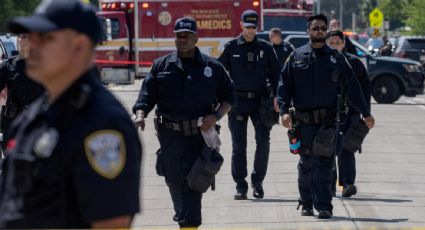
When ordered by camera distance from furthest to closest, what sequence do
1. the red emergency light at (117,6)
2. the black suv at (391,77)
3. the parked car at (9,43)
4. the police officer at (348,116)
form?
the red emergency light at (117,6) < the black suv at (391,77) < the parked car at (9,43) < the police officer at (348,116)

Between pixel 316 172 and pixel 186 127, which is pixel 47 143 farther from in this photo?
pixel 316 172

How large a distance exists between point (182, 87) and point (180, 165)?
22.9 inches

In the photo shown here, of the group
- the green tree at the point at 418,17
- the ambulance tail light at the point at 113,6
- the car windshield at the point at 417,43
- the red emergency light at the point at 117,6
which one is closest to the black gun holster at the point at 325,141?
the red emergency light at the point at 117,6

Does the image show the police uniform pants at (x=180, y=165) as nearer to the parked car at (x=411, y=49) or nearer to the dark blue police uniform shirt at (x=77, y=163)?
the dark blue police uniform shirt at (x=77, y=163)

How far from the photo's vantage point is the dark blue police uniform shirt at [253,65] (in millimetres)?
11766

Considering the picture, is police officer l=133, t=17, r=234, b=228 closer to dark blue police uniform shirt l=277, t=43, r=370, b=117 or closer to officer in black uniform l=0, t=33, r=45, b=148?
officer in black uniform l=0, t=33, r=45, b=148

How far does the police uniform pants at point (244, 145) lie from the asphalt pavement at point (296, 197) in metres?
0.22

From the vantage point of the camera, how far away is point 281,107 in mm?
10156

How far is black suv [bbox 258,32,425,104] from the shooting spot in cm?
2683

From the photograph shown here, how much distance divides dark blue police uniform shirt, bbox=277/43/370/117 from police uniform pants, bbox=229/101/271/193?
155 cm

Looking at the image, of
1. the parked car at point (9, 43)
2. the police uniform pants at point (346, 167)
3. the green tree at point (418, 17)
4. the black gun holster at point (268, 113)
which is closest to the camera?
the black gun holster at point (268, 113)

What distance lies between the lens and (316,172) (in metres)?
10.1

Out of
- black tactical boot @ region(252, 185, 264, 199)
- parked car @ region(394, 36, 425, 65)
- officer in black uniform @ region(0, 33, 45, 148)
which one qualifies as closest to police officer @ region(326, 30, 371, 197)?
black tactical boot @ region(252, 185, 264, 199)

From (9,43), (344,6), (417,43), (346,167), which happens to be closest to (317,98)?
(346,167)
